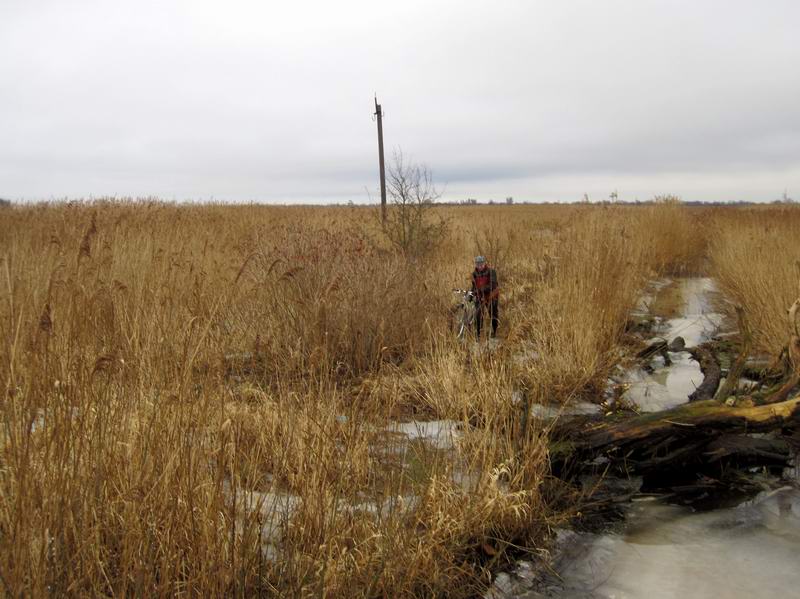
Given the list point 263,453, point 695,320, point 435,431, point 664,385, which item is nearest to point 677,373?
point 664,385

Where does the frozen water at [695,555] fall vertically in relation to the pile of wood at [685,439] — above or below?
below

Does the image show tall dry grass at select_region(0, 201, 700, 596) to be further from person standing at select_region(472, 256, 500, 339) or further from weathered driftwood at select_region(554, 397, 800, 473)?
person standing at select_region(472, 256, 500, 339)

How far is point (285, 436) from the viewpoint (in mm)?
2604

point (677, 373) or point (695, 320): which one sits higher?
point (695, 320)

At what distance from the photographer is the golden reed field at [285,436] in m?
1.66

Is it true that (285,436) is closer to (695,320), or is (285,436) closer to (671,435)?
(671,435)

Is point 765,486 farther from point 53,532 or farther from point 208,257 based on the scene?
point 208,257

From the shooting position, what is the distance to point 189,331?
196 cm

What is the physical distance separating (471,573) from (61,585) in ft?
4.87

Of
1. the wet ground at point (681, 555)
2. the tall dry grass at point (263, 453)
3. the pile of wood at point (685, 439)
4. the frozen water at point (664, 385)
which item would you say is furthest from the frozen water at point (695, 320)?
the wet ground at point (681, 555)

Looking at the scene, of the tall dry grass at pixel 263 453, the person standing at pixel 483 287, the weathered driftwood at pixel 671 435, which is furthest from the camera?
the person standing at pixel 483 287

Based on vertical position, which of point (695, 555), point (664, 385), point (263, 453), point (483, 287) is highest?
point (483, 287)

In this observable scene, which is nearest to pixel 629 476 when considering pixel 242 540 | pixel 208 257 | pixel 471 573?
pixel 471 573

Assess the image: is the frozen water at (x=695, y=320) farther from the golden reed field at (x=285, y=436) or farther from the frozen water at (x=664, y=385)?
the frozen water at (x=664, y=385)
